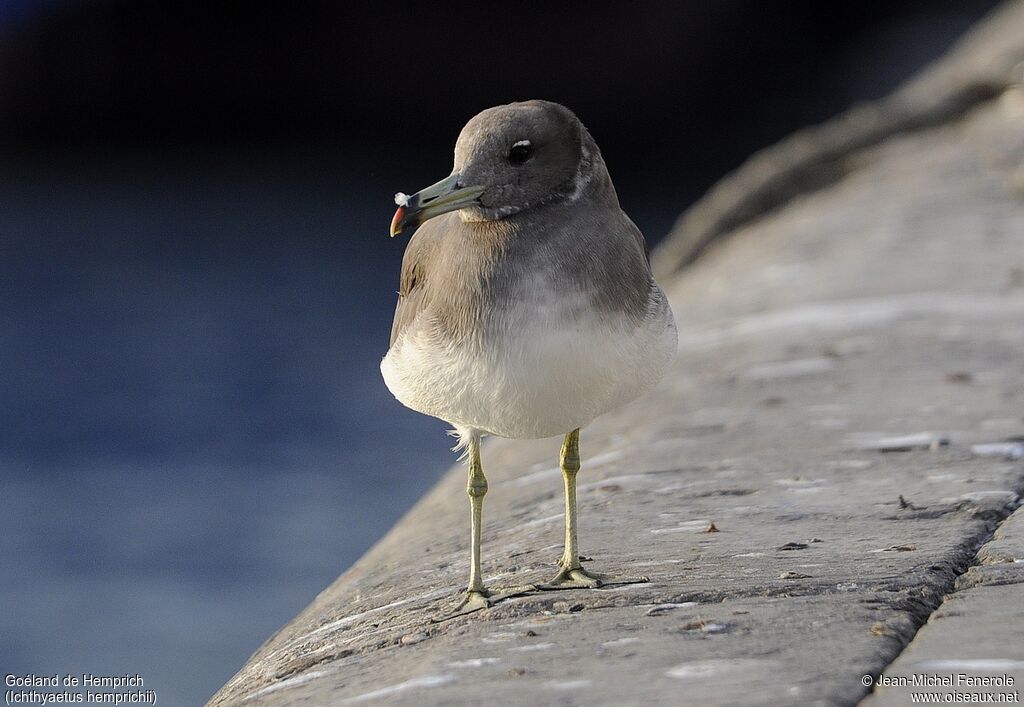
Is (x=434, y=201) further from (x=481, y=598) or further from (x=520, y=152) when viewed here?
→ (x=481, y=598)

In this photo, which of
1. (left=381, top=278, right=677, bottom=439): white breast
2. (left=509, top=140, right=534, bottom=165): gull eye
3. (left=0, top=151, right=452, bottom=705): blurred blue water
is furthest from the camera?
(left=0, top=151, right=452, bottom=705): blurred blue water

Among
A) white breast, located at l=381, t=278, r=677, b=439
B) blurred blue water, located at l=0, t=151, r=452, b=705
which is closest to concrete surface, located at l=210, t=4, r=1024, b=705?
white breast, located at l=381, t=278, r=677, b=439

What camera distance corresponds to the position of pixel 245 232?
20422mm

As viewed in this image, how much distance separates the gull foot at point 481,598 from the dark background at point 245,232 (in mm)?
1465

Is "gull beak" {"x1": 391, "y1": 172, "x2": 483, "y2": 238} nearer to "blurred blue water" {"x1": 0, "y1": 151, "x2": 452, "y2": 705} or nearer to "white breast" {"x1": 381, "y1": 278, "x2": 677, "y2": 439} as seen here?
"white breast" {"x1": 381, "y1": 278, "x2": 677, "y2": 439}

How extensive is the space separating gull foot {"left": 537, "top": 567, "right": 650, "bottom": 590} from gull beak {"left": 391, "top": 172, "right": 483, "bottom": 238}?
1178mm

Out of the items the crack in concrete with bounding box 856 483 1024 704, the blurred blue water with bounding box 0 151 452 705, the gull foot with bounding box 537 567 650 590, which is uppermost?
the blurred blue water with bounding box 0 151 452 705

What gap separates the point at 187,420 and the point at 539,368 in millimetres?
11377

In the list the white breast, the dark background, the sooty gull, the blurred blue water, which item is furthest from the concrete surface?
the blurred blue water

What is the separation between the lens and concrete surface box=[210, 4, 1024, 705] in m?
3.52

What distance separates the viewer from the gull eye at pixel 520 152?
13.6ft

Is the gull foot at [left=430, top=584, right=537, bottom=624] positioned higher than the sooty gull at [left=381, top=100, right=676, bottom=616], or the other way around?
the sooty gull at [left=381, top=100, right=676, bottom=616]

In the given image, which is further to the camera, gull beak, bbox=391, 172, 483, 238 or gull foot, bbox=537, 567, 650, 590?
gull foot, bbox=537, 567, 650, 590

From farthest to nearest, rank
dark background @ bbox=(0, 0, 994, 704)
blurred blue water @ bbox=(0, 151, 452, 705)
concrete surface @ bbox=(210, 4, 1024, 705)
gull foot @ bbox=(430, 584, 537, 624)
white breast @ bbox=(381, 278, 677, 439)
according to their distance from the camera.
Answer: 1. dark background @ bbox=(0, 0, 994, 704)
2. blurred blue water @ bbox=(0, 151, 452, 705)
3. gull foot @ bbox=(430, 584, 537, 624)
4. white breast @ bbox=(381, 278, 677, 439)
5. concrete surface @ bbox=(210, 4, 1024, 705)
